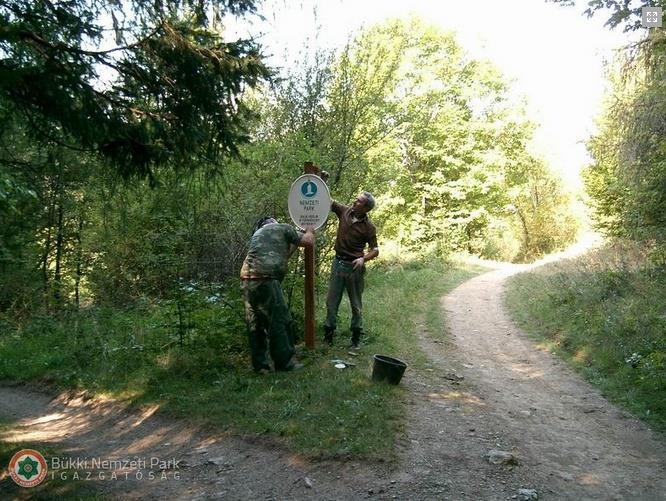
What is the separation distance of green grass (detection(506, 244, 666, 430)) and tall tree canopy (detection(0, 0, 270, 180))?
5628mm

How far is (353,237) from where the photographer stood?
25.2 feet

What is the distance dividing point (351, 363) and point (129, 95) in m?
4.27

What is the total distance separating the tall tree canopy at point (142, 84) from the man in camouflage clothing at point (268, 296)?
4.18 ft

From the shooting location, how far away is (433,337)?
31.1ft

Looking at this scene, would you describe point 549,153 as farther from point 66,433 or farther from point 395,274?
point 66,433

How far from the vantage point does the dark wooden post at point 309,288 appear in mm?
7309

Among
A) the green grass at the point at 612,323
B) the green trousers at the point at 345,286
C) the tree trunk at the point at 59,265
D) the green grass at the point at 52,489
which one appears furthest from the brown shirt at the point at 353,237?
the tree trunk at the point at 59,265

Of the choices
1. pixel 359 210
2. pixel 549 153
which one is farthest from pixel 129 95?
pixel 549 153

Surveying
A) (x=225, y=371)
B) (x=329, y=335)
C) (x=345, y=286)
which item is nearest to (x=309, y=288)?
(x=345, y=286)

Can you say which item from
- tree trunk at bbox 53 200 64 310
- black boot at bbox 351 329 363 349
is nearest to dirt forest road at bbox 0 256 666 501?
black boot at bbox 351 329 363 349

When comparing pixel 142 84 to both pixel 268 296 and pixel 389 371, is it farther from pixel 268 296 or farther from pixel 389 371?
pixel 389 371

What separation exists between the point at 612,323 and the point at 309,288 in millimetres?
5019

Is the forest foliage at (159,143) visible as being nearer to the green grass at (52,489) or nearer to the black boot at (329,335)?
the black boot at (329,335)

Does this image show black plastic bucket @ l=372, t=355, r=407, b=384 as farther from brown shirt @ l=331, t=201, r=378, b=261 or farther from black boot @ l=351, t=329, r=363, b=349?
brown shirt @ l=331, t=201, r=378, b=261
